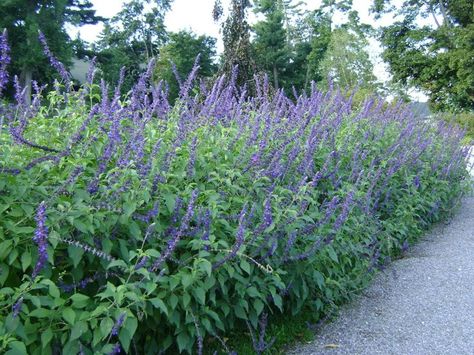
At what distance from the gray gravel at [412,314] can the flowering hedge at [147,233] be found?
0.24 meters

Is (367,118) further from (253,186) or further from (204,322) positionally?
(204,322)

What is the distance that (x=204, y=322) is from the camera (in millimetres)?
2314

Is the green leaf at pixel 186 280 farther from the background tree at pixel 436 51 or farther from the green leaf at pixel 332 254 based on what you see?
the background tree at pixel 436 51

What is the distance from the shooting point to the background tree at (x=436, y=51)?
27.5 m

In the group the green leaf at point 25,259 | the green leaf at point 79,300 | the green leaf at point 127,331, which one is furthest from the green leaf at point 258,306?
the green leaf at point 25,259

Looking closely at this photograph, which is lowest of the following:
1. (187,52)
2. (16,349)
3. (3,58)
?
(16,349)

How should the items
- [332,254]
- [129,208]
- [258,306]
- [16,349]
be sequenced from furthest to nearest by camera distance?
[332,254], [258,306], [129,208], [16,349]

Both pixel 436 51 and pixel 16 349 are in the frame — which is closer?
pixel 16 349

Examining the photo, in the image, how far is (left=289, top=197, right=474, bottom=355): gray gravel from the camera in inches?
123

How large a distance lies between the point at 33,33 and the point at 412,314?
22629 millimetres

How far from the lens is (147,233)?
6.35 ft

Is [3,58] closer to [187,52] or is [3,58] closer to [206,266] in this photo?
[206,266]

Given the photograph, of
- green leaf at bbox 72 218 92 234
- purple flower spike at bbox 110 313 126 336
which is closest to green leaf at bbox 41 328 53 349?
purple flower spike at bbox 110 313 126 336

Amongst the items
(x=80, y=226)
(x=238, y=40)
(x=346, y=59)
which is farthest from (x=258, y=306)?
(x=346, y=59)
